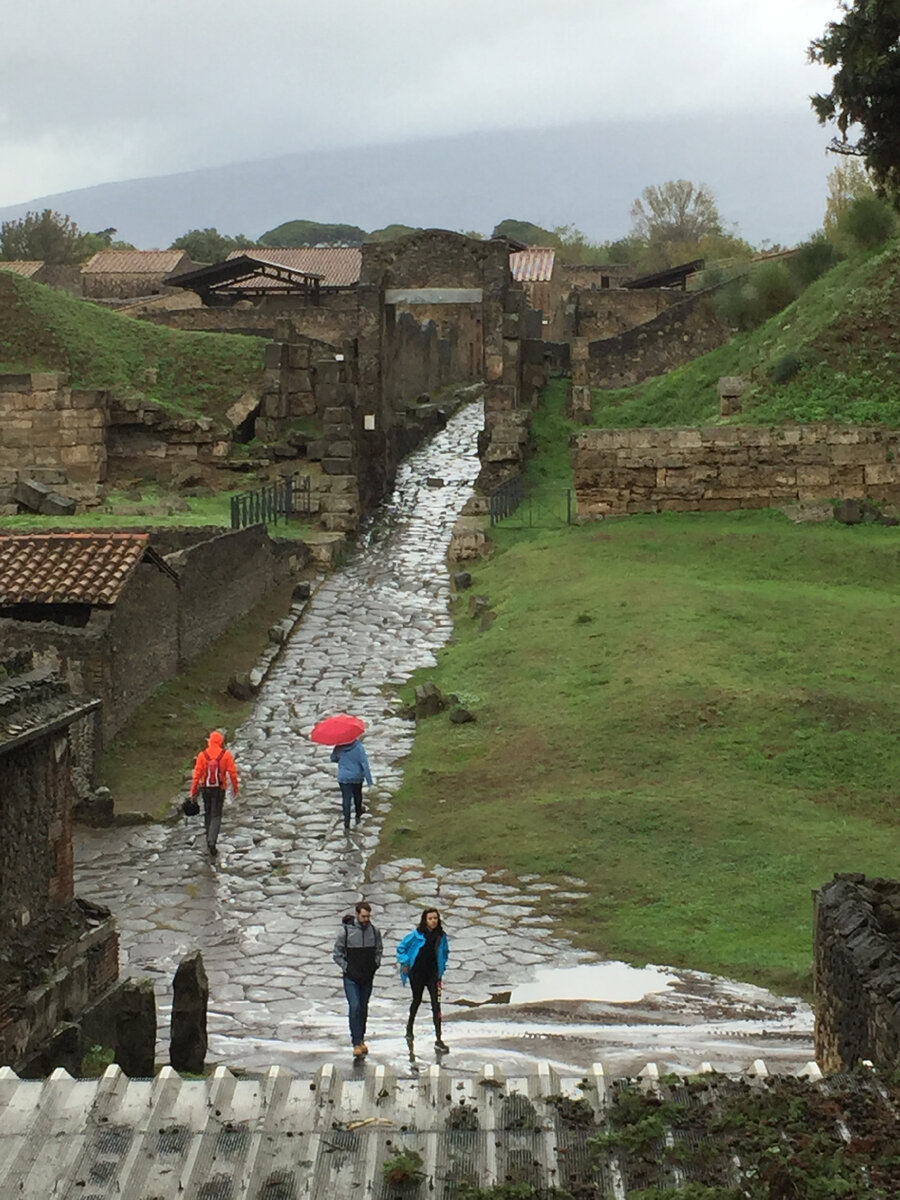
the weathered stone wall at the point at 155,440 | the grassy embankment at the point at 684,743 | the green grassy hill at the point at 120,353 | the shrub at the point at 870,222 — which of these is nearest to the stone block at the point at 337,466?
the weathered stone wall at the point at 155,440

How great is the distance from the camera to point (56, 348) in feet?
122

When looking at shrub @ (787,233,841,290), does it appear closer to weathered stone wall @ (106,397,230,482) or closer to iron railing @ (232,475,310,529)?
iron railing @ (232,475,310,529)

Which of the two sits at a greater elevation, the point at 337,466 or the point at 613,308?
the point at 613,308

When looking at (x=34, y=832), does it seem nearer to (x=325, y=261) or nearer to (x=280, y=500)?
(x=280, y=500)

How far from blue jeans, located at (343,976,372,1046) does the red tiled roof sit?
8.86 meters

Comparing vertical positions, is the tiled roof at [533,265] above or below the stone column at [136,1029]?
above

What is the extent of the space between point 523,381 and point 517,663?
19.7 metres

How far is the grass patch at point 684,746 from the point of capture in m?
13.7

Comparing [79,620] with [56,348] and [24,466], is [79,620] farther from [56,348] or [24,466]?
[56,348]

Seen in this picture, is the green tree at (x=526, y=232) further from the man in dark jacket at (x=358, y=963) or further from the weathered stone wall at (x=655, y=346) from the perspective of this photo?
the man in dark jacket at (x=358, y=963)

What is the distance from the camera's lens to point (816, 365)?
95.3 ft

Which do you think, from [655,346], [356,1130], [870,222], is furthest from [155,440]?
[356,1130]

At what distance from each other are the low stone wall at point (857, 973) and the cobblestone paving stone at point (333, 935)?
0.61m

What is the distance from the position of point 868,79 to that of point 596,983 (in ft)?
40.2
